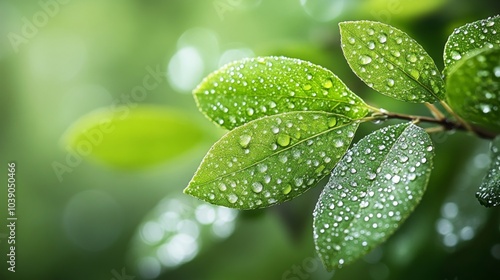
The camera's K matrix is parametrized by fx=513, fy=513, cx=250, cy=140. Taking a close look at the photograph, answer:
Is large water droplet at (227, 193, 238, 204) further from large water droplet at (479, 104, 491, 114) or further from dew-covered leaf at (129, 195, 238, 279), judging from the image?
dew-covered leaf at (129, 195, 238, 279)

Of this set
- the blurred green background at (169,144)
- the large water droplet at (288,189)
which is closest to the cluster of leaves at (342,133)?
the large water droplet at (288,189)

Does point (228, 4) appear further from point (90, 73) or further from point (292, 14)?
point (90, 73)

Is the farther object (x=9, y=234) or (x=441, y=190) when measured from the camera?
(x=9, y=234)

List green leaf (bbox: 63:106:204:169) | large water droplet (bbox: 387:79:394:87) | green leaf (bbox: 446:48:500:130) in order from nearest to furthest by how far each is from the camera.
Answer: green leaf (bbox: 446:48:500:130)
large water droplet (bbox: 387:79:394:87)
green leaf (bbox: 63:106:204:169)

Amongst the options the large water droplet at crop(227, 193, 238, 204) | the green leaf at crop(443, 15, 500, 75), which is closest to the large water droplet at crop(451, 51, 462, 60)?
the green leaf at crop(443, 15, 500, 75)

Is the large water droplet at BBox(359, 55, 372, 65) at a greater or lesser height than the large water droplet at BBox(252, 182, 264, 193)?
greater

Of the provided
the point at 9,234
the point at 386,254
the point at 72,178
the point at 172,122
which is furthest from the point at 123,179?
the point at 386,254
